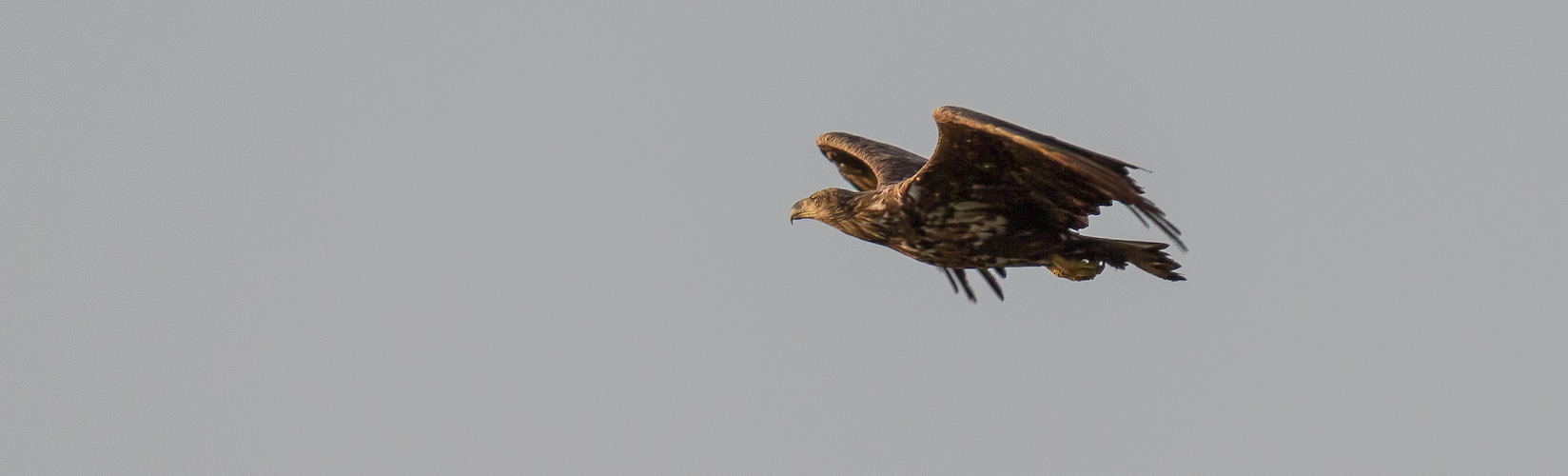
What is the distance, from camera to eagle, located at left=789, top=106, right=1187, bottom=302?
1073cm

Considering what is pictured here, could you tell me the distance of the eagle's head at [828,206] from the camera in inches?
499

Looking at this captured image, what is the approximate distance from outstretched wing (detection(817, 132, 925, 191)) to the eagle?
25 millimetres

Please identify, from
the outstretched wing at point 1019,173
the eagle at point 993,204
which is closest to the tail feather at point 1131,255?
the eagle at point 993,204

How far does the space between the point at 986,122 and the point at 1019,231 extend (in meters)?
1.53

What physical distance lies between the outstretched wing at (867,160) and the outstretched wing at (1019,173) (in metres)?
1.05

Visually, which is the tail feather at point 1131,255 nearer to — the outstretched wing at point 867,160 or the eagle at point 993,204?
the eagle at point 993,204

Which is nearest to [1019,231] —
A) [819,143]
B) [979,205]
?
[979,205]

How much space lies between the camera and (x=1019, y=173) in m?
11.5

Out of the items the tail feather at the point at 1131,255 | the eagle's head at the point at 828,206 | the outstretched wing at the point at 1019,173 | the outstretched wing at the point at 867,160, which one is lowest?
the tail feather at the point at 1131,255

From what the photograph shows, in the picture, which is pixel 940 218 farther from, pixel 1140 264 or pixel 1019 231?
pixel 1140 264

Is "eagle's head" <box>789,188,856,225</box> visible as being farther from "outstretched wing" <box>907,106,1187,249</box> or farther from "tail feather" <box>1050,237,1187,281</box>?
"tail feather" <box>1050,237,1187,281</box>

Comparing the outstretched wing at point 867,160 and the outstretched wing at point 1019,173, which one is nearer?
the outstretched wing at point 1019,173

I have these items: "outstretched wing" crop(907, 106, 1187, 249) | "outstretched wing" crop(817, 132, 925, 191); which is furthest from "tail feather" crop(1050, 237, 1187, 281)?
"outstretched wing" crop(817, 132, 925, 191)

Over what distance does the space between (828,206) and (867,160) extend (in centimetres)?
96
